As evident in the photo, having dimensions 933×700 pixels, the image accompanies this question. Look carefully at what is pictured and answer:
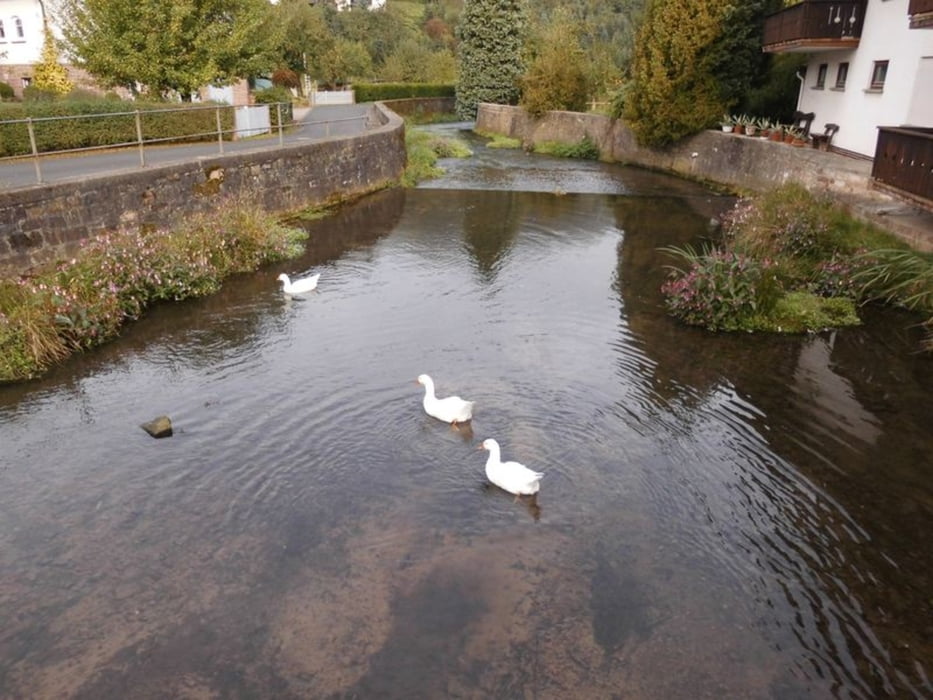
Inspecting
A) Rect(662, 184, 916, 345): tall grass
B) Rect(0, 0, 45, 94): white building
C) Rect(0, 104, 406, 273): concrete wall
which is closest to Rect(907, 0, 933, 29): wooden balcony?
Rect(662, 184, 916, 345): tall grass

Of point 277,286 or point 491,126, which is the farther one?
point 491,126

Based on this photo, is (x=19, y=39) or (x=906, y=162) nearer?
(x=906, y=162)

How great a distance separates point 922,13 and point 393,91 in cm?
4374

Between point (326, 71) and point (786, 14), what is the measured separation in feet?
151

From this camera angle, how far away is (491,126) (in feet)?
134

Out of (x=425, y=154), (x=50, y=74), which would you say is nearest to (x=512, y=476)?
(x=425, y=154)

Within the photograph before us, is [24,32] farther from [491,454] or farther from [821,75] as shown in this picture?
[491,454]

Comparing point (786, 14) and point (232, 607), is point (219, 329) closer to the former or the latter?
point (232, 607)

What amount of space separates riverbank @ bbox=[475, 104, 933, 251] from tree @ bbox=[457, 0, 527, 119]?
3.00m

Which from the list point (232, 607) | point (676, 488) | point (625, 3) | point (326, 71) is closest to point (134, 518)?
point (232, 607)

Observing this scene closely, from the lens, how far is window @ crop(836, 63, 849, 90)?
21.1 m

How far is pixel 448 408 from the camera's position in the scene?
302 inches

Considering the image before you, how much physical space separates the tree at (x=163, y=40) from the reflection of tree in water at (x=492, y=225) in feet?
34.1

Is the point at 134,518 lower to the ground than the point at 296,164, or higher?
lower
